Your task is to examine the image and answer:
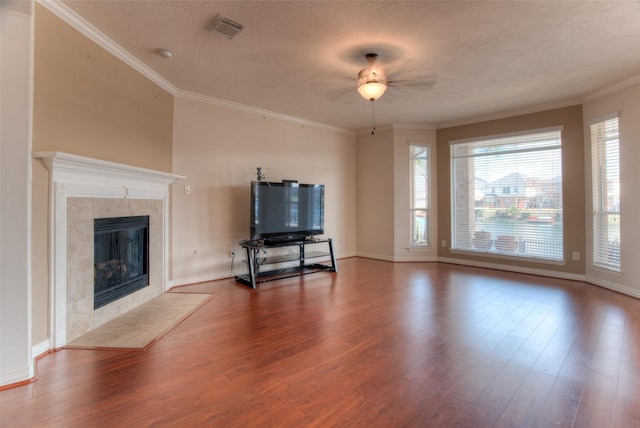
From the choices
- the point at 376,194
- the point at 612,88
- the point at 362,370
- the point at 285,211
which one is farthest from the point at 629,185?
the point at 285,211

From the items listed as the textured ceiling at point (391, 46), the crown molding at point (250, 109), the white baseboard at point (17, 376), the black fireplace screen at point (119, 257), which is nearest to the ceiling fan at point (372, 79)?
the textured ceiling at point (391, 46)

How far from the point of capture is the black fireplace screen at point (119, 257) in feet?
9.70

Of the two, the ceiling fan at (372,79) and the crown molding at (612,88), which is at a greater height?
the crown molding at (612,88)

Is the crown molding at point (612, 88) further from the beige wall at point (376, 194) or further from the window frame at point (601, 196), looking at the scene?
the beige wall at point (376, 194)

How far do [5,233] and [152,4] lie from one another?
1932mm

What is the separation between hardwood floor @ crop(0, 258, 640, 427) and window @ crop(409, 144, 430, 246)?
8.74 ft

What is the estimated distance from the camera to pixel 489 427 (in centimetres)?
160

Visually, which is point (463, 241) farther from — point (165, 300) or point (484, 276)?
point (165, 300)

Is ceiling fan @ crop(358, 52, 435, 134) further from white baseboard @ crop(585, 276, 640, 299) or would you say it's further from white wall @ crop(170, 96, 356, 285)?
white baseboard @ crop(585, 276, 640, 299)

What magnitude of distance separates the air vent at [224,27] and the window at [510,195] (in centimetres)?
460

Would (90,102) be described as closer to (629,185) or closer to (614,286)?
(629,185)

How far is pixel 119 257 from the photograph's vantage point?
326cm

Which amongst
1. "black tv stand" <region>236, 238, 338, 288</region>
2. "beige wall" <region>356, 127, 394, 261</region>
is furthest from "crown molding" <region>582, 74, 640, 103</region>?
"black tv stand" <region>236, 238, 338, 288</region>

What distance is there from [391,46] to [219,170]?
2882mm
